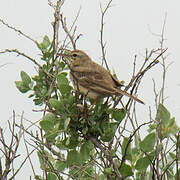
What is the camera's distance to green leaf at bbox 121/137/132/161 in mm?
2730

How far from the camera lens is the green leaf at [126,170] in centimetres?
279

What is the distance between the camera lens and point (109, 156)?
2836mm

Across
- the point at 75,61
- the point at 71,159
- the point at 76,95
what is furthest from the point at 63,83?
the point at 75,61

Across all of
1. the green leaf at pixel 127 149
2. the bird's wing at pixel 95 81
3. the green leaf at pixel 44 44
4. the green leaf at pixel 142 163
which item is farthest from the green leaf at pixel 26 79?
the green leaf at pixel 142 163

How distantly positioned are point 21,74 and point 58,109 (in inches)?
38.9

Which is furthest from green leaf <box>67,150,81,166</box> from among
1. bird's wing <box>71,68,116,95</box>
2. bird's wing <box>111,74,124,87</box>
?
bird's wing <box>111,74,124,87</box>

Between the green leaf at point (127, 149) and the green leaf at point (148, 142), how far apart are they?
0.14 metres

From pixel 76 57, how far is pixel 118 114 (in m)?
1.56

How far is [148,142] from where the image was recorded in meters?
2.63

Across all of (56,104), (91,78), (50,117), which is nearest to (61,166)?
(50,117)

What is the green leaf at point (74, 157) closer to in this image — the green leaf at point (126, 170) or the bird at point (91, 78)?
the green leaf at point (126, 170)

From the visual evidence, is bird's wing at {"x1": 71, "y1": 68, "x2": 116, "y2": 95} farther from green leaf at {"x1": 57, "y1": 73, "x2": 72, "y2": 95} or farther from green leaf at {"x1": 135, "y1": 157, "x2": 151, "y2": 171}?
green leaf at {"x1": 135, "y1": 157, "x2": 151, "y2": 171}

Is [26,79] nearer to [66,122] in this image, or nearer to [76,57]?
[76,57]

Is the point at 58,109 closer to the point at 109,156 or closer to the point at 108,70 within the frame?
the point at 109,156
